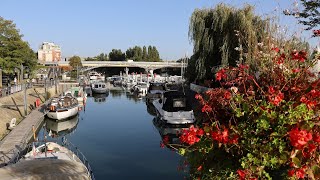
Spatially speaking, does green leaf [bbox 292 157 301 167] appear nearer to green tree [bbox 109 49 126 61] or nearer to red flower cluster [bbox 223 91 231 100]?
red flower cluster [bbox 223 91 231 100]

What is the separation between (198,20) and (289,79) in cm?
3470

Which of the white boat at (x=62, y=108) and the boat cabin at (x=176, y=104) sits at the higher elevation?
the boat cabin at (x=176, y=104)

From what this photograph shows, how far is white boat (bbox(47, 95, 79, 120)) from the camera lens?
31016 millimetres

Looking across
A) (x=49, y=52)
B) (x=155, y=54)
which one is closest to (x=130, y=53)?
(x=155, y=54)

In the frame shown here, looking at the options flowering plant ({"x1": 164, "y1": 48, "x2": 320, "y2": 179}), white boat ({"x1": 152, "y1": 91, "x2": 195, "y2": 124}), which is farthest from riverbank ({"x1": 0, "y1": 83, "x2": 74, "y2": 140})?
flowering plant ({"x1": 164, "y1": 48, "x2": 320, "y2": 179})

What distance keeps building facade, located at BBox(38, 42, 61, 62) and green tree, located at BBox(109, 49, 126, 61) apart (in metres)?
29.7

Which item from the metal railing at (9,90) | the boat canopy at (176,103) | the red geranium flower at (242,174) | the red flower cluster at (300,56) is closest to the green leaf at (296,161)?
the red geranium flower at (242,174)

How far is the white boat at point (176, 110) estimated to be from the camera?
27.2 metres

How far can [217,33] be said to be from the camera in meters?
36.4

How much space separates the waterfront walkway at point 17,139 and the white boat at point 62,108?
1.13 meters

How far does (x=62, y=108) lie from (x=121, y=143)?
30.6ft

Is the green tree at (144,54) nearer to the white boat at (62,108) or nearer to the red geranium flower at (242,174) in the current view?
the white boat at (62,108)

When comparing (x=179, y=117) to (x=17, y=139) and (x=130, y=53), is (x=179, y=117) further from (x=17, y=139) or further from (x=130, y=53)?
(x=130, y=53)

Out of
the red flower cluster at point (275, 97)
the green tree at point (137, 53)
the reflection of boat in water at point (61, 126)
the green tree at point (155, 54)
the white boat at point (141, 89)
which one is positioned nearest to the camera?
the red flower cluster at point (275, 97)
